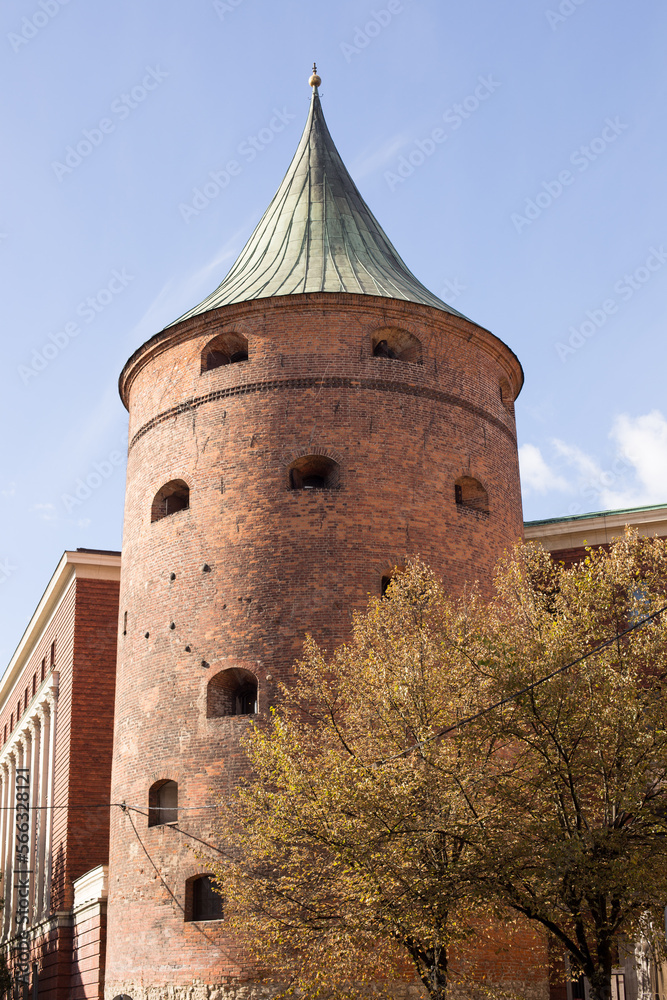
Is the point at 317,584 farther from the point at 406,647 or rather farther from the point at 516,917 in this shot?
the point at 516,917

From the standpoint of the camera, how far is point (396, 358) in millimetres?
24656

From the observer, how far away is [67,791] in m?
29.8

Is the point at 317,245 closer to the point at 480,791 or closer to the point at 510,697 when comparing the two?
the point at 510,697

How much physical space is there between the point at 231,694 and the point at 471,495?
638cm

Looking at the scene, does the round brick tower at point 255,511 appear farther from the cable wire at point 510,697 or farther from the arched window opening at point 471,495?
the cable wire at point 510,697

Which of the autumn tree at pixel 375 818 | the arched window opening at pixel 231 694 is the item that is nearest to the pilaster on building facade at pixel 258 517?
the arched window opening at pixel 231 694

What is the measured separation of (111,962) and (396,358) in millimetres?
12936

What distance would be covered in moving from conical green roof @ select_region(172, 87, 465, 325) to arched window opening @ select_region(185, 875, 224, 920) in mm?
11281

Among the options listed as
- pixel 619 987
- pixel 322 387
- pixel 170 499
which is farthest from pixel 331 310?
pixel 619 987

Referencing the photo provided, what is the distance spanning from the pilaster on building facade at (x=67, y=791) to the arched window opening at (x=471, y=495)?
10465 mm

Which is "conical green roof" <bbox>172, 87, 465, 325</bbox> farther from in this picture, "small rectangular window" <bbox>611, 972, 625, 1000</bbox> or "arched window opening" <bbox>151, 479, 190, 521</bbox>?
"small rectangular window" <bbox>611, 972, 625, 1000</bbox>

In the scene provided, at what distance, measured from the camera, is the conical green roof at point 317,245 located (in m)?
25.1

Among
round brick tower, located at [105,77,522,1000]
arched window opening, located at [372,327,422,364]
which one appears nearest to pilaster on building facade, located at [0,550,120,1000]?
round brick tower, located at [105,77,522,1000]

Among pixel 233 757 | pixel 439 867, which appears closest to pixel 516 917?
pixel 439 867
